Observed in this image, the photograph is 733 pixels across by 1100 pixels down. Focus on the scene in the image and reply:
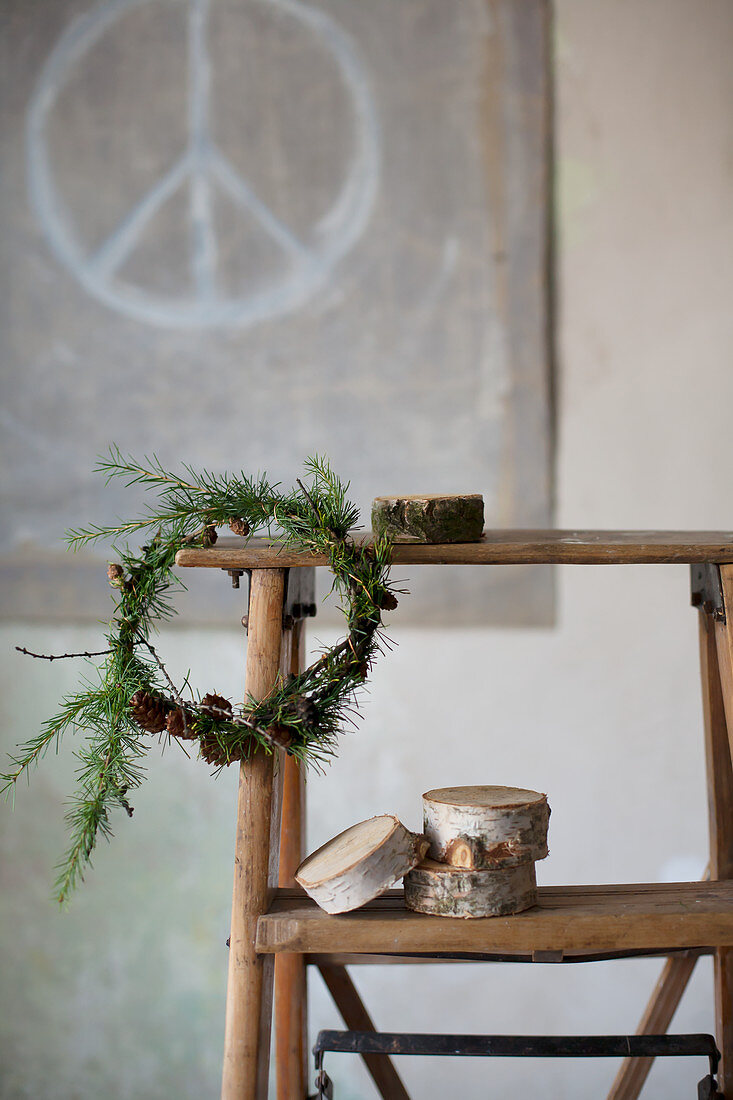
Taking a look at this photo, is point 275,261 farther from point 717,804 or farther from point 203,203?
point 717,804

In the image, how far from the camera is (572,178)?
1.94 m

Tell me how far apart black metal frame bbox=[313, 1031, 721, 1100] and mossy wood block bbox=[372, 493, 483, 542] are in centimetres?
A: 58

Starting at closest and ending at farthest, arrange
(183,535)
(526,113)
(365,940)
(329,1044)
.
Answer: (365,940) < (183,535) < (329,1044) < (526,113)

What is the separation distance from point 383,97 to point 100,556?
38.7 inches

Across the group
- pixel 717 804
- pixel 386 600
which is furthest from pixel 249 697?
pixel 717 804

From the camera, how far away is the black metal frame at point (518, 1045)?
1207 mm

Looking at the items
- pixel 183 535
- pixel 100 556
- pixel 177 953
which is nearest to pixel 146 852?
pixel 177 953

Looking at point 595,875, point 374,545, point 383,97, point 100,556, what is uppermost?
point 383,97

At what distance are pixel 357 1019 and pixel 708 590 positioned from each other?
733 millimetres

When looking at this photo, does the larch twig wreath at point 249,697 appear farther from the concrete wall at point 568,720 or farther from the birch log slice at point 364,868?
the concrete wall at point 568,720

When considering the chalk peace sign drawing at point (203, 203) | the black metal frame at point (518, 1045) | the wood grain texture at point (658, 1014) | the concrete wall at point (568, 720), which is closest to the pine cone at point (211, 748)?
the black metal frame at point (518, 1045)

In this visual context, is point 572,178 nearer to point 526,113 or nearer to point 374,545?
point 526,113

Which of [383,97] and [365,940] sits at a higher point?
[383,97]

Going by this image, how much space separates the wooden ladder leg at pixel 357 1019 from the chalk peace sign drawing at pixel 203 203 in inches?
45.3
